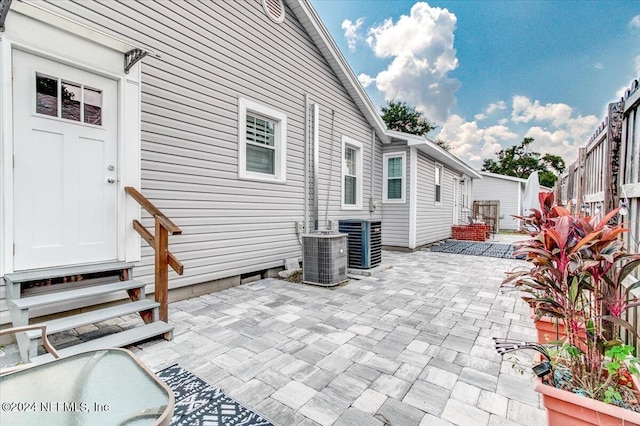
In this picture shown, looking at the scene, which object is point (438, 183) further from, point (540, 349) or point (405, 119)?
point (405, 119)

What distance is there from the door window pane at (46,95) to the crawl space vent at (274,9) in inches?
141

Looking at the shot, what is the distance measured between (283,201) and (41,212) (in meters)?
3.35

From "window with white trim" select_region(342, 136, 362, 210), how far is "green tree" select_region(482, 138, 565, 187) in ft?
106

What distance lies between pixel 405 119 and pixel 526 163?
18.1 meters

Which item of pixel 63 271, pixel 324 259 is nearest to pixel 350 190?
pixel 324 259

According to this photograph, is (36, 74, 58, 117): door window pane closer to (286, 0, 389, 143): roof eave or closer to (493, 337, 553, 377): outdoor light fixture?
(493, 337, 553, 377): outdoor light fixture

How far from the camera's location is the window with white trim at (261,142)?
465cm

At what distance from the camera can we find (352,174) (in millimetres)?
7516

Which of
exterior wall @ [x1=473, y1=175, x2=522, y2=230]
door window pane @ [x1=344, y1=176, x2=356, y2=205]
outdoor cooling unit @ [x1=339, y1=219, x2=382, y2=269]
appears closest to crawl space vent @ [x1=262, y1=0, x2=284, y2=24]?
door window pane @ [x1=344, y1=176, x2=356, y2=205]

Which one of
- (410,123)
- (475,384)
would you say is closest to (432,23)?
(410,123)

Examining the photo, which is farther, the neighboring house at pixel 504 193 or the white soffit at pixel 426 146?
the neighboring house at pixel 504 193

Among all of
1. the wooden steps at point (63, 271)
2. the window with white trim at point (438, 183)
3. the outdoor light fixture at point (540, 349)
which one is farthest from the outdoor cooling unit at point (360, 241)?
the window with white trim at point (438, 183)

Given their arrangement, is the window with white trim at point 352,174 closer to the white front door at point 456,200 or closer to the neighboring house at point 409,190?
the neighboring house at point 409,190

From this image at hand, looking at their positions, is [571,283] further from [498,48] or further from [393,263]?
[498,48]
